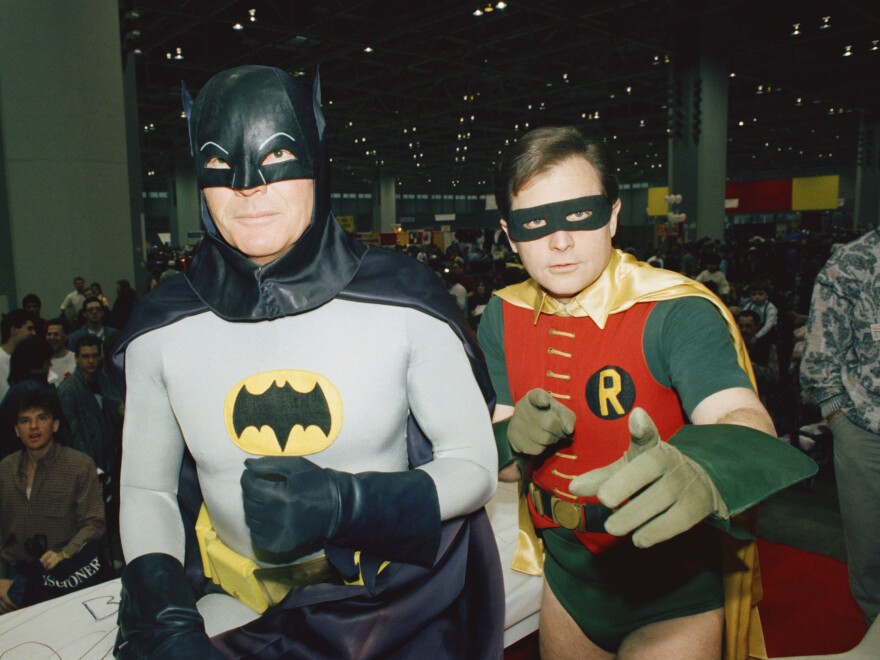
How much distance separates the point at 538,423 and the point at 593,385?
222 millimetres

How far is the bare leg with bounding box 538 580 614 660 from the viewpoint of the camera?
5.83 feet

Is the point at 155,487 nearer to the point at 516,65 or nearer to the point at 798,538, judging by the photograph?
the point at 798,538

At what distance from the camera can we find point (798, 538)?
4395mm

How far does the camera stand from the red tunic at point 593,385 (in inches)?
61.9

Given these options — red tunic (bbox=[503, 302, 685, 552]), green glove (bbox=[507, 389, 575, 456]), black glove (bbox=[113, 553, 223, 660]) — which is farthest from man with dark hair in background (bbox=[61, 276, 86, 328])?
green glove (bbox=[507, 389, 575, 456])

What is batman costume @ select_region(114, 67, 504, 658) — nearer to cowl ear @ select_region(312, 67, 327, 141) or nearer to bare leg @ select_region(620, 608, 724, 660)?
cowl ear @ select_region(312, 67, 327, 141)

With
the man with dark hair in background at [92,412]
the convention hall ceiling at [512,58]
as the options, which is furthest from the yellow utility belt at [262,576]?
the convention hall ceiling at [512,58]

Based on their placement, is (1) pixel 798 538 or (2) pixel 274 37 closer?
(1) pixel 798 538

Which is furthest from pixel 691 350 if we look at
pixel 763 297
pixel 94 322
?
pixel 763 297

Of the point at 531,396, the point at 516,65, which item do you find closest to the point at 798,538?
the point at 531,396

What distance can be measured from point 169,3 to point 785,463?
13.7 meters

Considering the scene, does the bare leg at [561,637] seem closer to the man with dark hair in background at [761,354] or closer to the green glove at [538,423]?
the green glove at [538,423]

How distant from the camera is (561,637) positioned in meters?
1.82

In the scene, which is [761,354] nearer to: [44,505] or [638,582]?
[638,582]
